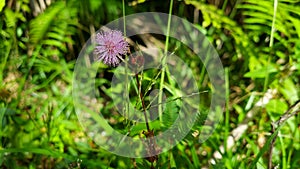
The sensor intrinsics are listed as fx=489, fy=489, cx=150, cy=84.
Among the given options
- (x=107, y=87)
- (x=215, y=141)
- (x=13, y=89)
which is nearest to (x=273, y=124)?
(x=215, y=141)

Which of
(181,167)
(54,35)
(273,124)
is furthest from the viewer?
(54,35)

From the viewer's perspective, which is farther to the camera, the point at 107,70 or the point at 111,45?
the point at 107,70

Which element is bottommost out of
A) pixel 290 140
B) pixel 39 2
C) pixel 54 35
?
pixel 290 140

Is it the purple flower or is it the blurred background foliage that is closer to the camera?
the purple flower

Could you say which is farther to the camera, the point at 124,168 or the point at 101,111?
the point at 101,111

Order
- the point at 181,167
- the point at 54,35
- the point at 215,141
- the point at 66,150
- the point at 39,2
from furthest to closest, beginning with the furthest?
the point at 39,2 → the point at 54,35 → the point at 66,150 → the point at 215,141 → the point at 181,167

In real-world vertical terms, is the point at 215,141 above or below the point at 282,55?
below

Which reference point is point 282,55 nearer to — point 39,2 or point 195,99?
point 195,99

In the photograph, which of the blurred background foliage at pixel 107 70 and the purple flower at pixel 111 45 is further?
the blurred background foliage at pixel 107 70
